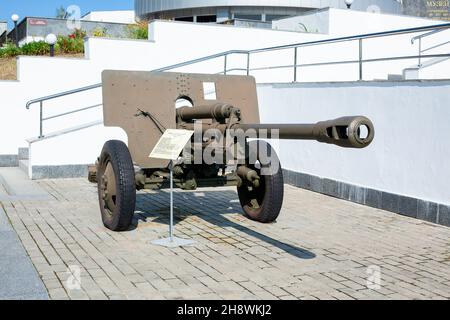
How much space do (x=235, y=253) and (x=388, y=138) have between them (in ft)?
10.6

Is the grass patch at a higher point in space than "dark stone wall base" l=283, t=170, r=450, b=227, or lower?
higher

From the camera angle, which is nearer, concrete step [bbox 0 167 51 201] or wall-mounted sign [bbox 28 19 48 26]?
concrete step [bbox 0 167 51 201]

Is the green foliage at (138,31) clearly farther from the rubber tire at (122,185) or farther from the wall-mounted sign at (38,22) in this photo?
the rubber tire at (122,185)

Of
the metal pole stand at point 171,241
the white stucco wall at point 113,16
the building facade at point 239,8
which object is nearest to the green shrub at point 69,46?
the metal pole stand at point 171,241

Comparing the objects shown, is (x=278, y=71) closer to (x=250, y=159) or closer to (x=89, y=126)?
(x=89, y=126)

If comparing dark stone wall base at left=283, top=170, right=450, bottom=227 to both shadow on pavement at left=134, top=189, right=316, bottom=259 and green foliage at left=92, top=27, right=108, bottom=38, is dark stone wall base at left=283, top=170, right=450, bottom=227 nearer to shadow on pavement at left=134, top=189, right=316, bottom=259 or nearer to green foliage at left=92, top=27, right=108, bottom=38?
shadow on pavement at left=134, top=189, right=316, bottom=259

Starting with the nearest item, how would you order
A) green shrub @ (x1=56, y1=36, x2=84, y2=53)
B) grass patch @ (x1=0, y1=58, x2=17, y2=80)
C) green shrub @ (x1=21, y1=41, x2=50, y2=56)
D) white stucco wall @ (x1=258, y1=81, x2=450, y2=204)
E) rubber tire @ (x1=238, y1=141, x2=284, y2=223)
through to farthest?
rubber tire @ (x1=238, y1=141, x2=284, y2=223)
white stucco wall @ (x1=258, y1=81, x2=450, y2=204)
grass patch @ (x1=0, y1=58, x2=17, y2=80)
green shrub @ (x1=21, y1=41, x2=50, y2=56)
green shrub @ (x1=56, y1=36, x2=84, y2=53)

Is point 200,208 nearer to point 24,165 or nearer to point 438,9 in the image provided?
point 24,165

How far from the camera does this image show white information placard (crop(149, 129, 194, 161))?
19.8 ft

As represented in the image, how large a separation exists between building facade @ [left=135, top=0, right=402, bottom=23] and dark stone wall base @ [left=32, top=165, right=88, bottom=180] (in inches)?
622

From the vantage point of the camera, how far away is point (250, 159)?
270 inches

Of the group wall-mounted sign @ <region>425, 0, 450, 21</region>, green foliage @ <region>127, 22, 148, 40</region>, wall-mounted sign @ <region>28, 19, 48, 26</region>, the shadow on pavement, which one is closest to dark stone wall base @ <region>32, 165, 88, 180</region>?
the shadow on pavement

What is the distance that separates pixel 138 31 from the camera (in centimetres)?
1446
